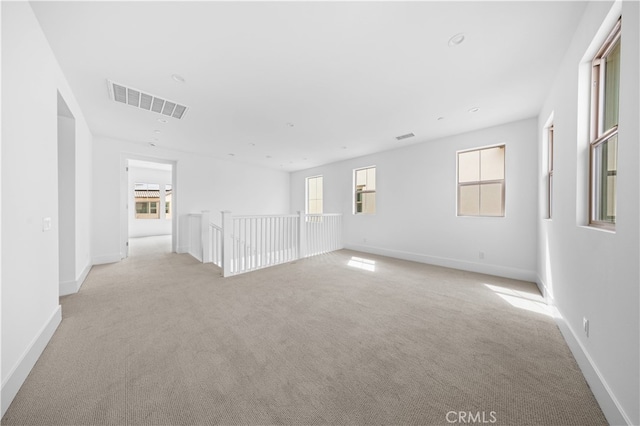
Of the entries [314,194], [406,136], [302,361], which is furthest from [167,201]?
[302,361]

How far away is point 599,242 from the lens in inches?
56.4

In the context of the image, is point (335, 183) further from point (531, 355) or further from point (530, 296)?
point (531, 355)

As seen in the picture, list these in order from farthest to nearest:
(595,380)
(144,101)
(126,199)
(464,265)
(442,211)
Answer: (126,199) < (442,211) < (464,265) < (144,101) < (595,380)

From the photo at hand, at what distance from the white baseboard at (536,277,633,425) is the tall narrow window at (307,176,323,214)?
5838 millimetres

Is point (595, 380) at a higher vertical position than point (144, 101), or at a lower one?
lower

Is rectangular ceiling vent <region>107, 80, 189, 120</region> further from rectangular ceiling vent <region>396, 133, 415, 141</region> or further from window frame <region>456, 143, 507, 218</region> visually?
window frame <region>456, 143, 507, 218</region>

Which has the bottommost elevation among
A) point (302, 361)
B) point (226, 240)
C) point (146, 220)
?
point (302, 361)

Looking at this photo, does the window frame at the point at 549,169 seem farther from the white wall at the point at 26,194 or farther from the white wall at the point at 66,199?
the white wall at the point at 66,199

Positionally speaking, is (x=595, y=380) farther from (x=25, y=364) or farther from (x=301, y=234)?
(x=301, y=234)

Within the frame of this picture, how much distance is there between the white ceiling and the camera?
1.65 metres

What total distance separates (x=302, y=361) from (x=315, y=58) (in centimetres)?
265

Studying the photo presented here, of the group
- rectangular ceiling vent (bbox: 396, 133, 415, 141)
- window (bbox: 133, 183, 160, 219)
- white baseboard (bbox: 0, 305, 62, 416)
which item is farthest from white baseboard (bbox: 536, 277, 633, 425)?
window (bbox: 133, 183, 160, 219)

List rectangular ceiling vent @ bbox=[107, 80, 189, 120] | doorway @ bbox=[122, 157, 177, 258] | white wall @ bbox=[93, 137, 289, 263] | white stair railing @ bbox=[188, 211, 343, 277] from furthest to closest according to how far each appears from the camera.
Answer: doorway @ bbox=[122, 157, 177, 258] → white wall @ bbox=[93, 137, 289, 263] → white stair railing @ bbox=[188, 211, 343, 277] → rectangular ceiling vent @ bbox=[107, 80, 189, 120]

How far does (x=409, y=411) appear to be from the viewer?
123 centimetres
